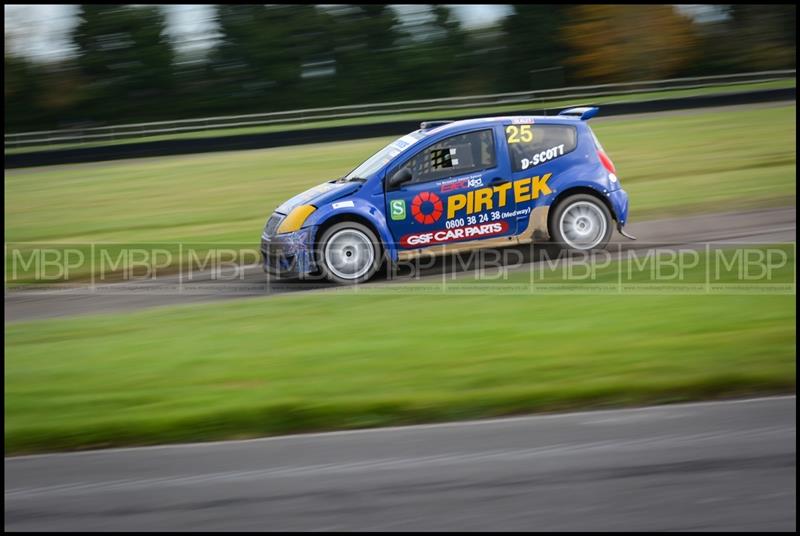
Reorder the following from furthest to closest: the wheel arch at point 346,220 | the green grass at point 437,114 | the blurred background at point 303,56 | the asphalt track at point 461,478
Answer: the blurred background at point 303,56 → the green grass at point 437,114 → the wheel arch at point 346,220 → the asphalt track at point 461,478

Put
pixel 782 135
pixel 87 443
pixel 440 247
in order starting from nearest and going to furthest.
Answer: pixel 87 443, pixel 440 247, pixel 782 135

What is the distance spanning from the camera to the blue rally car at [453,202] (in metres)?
10.6

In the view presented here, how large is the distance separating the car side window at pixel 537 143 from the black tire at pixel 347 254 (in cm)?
192

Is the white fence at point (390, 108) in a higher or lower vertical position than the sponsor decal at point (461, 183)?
higher

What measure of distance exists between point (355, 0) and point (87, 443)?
139 ft

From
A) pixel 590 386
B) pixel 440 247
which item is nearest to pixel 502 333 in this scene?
pixel 590 386

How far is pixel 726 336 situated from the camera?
300 inches

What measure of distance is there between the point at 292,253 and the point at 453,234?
6.19 ft

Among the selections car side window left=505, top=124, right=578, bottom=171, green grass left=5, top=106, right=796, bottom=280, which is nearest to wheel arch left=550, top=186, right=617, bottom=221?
car side window left=505, top=124, right=578, bottom=171

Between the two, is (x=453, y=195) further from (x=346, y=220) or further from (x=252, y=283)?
(x=252, y=283)

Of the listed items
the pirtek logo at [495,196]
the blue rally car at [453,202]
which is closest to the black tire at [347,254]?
the blue rally car at [453,202]

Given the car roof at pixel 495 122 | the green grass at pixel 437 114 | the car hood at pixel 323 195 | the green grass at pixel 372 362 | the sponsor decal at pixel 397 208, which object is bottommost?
the green grass at pixel 372 362

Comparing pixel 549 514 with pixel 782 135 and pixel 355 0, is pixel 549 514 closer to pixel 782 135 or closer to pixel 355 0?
pixel 782 135

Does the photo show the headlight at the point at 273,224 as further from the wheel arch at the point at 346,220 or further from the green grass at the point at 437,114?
the green grass at the point at 437,114
